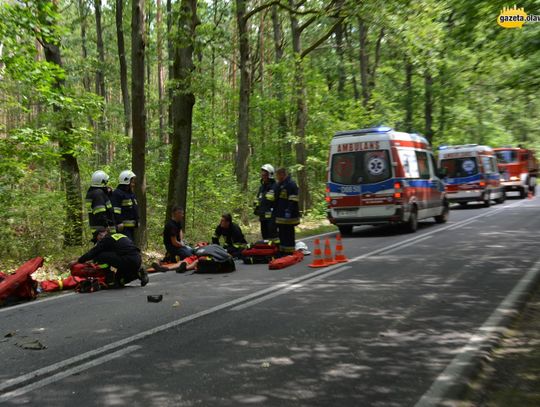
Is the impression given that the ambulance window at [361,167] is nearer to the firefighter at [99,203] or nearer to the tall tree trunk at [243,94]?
the tall tree trunk at [243,94]

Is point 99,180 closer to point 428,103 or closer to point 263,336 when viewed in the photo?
point 263,336

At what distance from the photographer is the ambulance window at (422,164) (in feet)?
49.4

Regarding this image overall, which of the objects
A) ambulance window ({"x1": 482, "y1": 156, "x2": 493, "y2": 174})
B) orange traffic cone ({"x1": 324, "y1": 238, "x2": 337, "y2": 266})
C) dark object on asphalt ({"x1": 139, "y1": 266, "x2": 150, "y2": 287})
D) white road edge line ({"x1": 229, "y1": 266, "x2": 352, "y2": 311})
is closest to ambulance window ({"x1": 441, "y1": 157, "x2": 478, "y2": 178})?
ambulance window ({"x1": 482, "y1": 156, "x2": 493, "y2": 174})

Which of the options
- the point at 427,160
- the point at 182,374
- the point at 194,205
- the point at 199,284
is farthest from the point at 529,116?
the point at 182,374

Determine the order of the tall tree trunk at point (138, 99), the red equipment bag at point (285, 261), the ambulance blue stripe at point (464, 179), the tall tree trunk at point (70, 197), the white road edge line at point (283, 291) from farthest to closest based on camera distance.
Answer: the ambulance blue stripe at point (464, 179) → the tall tree trunk at point (138, 99) → the tall tree trunk at point (70, 197) → the red equipment bag at point (285, 261) → the white road edge line at point (283, 291)

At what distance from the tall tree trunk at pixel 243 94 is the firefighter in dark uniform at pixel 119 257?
889 cm

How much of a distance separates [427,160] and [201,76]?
7732 millimetres

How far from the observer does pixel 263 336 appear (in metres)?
5.12

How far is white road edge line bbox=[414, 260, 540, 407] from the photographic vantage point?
364 cm

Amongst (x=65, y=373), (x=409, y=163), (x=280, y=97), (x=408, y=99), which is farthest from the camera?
(x=408, y=99)

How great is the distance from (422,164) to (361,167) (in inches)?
103

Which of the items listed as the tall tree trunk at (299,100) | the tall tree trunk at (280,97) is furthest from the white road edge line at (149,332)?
the tall tree trunk at (280,97)

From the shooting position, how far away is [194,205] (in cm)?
1569

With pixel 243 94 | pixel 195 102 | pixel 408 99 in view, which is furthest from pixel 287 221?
pixel 408 99
